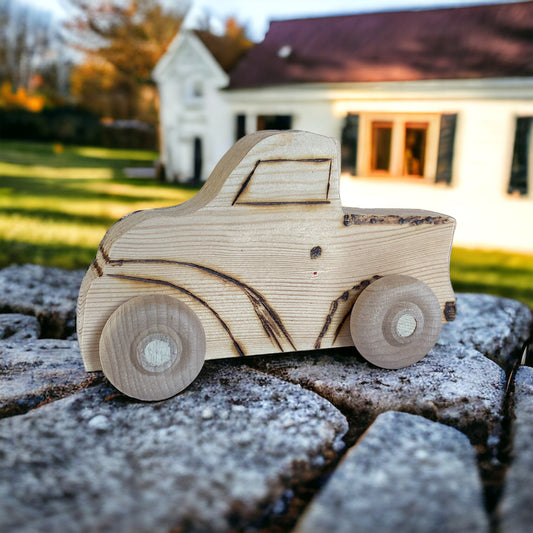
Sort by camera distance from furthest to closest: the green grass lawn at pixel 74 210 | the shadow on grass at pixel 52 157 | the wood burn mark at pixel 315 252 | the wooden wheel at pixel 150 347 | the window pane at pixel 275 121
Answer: the shadow on grass at pixel 52 157
the window pane at pixel 275 121
the green grass lawn at pixel 74 210
the wood burn mark at pixel 315 252
the wooden wheel at pixel 150 347

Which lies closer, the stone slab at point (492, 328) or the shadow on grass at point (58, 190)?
the stone slab at point (492, 328)

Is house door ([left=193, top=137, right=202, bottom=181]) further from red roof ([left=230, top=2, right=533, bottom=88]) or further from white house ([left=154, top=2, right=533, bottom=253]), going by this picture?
white house ([left=154, top=2, right=533, bottom=253])

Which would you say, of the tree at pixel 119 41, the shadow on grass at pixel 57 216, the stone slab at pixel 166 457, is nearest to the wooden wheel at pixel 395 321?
the stone slab at pixel 166 457

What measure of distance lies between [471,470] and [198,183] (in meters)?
7.48

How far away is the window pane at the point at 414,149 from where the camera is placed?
17.6ft

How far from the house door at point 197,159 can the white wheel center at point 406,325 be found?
7.21 m

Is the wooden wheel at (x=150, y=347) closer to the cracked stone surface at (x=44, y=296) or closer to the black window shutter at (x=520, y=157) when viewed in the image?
the cracked stone surface at (x=44, y=296)

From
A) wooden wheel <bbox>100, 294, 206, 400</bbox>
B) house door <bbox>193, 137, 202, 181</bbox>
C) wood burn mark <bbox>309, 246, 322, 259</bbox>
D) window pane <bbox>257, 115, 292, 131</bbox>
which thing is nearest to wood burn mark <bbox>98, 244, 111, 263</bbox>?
wooden wheel <bbox>100, 294, 206, 400</bbox>

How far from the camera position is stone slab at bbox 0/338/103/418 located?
1408 millimetres

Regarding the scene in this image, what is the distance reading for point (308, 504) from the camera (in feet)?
3.44

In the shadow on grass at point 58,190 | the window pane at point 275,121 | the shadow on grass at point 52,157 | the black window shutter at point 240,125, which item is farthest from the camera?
the shadow on grass at point 52,157

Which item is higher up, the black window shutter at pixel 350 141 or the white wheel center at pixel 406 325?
the black window shutter at pixel 350 141

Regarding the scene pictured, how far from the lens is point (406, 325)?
5.01 ft

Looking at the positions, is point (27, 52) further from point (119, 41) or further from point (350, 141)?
point (350, 141)
